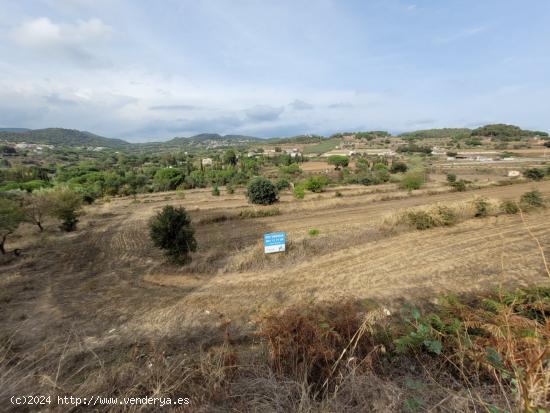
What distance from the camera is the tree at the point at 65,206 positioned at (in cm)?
1953

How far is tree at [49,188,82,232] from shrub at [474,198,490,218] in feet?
100

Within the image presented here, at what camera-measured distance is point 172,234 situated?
472 inches

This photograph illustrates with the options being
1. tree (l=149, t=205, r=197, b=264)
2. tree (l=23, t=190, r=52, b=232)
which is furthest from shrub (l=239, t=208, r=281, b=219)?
tree (l=23, t=190, r=52, b=232)

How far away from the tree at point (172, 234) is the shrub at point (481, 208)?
19510mm

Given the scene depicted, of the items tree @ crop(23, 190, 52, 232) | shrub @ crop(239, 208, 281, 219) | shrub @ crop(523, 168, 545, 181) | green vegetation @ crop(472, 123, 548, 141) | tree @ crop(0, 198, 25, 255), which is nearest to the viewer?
tree @ crop(0, 198, 25, 255)

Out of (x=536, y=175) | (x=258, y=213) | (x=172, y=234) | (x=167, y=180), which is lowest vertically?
(x=258, y=213)

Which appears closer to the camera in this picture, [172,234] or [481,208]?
[172,234]

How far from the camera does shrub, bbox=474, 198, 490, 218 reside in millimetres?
18250

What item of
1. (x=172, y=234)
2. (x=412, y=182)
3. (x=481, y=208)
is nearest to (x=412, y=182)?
(x=412, y=182)

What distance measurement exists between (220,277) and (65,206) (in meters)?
16.9

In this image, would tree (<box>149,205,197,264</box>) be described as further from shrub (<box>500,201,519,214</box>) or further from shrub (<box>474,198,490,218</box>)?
shrub (<box>500,201,519,214</box>)

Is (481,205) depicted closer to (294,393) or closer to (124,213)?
(294,393)

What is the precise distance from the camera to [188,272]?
1140cm

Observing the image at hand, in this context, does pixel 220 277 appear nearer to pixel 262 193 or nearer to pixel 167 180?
pixel 262 193
